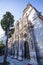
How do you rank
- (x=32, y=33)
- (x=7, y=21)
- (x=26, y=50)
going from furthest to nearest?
(x=7, y=21)
(x=26, y=50)
(x=32, y=33)

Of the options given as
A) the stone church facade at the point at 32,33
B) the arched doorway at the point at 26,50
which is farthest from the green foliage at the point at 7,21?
the arched doorway at the point at 26,50

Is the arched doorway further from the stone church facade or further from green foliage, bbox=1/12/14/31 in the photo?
green foliage, bbox=1/12/14/31

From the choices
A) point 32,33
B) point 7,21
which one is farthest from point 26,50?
point 7,21

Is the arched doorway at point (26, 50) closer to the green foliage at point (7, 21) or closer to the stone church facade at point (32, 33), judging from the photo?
the stone church facade at point (32, 33)

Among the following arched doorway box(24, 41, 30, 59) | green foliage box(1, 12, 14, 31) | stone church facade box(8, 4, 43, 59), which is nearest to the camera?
stone church facade box(8, 4, 43, 59)

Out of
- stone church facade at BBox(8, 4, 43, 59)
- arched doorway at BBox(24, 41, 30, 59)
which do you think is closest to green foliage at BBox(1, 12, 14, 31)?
stone church facade at BBox(8, 4, 43, 59)

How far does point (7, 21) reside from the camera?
17516 mm

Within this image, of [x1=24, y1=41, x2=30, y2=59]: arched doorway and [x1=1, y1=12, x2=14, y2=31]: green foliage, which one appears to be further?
[x1=1, y1=12, x2=14, y2=31]: green foliage

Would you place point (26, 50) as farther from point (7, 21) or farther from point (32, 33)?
point (7, 21)

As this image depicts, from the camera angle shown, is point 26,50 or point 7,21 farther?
point 7,21

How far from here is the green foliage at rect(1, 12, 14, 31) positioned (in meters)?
17.5

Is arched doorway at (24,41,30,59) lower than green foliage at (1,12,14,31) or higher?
lower

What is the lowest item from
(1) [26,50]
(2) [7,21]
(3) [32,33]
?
(1) [26,50]

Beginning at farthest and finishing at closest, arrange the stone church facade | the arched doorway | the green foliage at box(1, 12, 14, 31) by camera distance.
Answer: the green foliage at box(1, 12, 14, 31) → the arched doorway → the stone church facade
